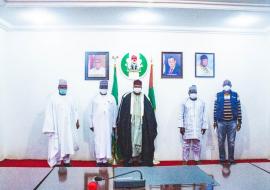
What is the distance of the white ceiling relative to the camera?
183 inches

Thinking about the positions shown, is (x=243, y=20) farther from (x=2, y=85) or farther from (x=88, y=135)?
(x=2, y=85)

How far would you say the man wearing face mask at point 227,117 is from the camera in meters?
5.71

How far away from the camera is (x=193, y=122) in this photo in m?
5.57

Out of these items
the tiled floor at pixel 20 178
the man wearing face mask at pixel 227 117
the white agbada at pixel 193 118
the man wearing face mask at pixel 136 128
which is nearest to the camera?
the tiled floor at pixel 20 178

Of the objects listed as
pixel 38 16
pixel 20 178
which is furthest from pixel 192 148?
pixel 20 178

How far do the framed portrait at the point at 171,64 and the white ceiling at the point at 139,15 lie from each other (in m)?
0.52

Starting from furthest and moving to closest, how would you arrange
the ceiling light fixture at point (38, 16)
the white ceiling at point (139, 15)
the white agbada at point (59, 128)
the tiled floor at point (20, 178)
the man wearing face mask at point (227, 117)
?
the man wearing face mask at point (227, 117) < the white agbada at point (59, 128) < the ceiling light fixture at point (38, 16) < the white ceiling at point (139, 15) < the tiled floor at point (20, 178)

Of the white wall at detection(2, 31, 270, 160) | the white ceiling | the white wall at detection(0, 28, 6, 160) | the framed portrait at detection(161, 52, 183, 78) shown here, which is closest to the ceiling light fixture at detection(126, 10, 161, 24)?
the white ceiling

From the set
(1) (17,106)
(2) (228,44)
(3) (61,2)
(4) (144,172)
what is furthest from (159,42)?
(4) (144,172)

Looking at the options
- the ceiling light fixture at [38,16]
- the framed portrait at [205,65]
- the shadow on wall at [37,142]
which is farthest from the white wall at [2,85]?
the framed portrait at [205,65]

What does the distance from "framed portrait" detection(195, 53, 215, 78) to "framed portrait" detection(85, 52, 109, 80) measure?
1.81m

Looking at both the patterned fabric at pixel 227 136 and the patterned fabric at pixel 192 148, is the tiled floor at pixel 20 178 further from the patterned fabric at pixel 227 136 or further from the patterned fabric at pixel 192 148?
the patterned fabric at pixel 227 136

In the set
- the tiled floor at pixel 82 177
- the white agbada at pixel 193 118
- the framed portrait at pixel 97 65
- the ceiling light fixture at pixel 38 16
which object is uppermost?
the ceiling light fixture at pixel 38 16

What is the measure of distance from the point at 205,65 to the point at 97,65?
2.17 metres
